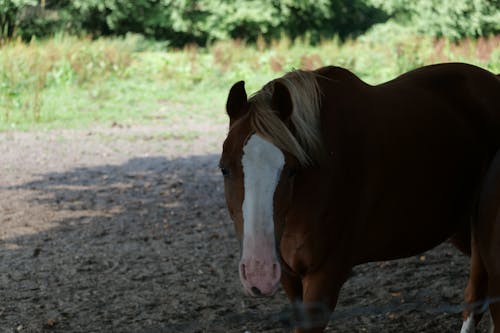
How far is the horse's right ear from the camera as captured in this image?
3008 millimetres

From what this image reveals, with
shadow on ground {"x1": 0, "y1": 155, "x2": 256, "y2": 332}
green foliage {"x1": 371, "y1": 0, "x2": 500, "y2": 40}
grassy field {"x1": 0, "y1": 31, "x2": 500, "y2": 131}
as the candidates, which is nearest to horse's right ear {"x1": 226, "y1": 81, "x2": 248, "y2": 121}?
shadow on ground {"x1": 0, "y1": 155, "x2": 256, "y2": 332}

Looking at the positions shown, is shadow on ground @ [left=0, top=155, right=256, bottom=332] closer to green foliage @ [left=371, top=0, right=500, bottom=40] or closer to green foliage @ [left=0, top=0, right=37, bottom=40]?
green foliage @ [left=0, top=0, right=37, bottom=40]

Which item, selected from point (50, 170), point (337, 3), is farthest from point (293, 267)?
point (337, 3)

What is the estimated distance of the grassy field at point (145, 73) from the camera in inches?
515

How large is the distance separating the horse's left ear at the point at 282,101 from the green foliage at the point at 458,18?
2424cm

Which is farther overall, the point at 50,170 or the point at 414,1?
the point at 414,1

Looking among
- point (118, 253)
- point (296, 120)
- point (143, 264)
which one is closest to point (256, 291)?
point (296, 120)

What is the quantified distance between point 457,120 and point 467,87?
248 millimetres

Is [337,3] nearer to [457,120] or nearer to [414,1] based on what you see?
[414,1]

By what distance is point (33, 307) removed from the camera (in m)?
4.88

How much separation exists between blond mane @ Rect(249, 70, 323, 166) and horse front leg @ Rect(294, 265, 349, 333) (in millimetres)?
544

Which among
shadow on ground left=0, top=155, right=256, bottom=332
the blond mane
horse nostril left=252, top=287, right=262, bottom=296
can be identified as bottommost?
shadow on ground left=0, top=155, right=256, bottom=332

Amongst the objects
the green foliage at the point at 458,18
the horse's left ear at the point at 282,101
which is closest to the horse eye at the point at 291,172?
the horse's left ear at the point at 282,101

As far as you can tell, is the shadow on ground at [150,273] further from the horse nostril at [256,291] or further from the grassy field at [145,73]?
the grassy field at [145,73]
